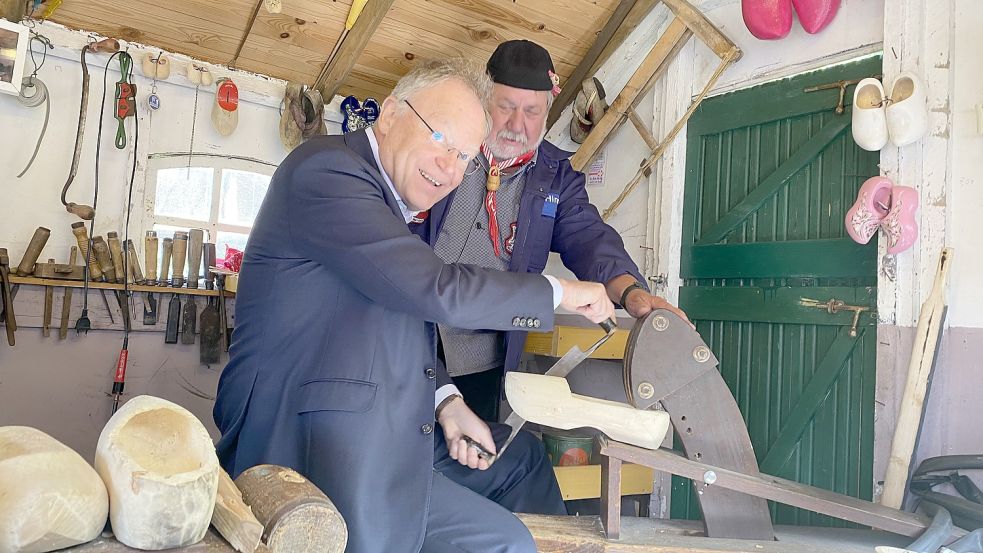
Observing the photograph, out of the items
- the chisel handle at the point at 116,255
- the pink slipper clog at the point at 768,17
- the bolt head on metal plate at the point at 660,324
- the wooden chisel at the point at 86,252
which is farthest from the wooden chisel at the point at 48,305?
the pink slipper clog at the point at 768,17

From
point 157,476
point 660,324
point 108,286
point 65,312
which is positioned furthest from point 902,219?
point 65,312

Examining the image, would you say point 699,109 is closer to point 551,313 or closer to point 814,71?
point 814,71

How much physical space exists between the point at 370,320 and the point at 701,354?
847 millimetres

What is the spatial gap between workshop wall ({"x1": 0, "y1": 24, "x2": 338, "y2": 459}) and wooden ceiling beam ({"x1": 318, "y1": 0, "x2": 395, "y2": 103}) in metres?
0.47

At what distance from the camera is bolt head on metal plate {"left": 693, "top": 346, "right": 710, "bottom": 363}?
1.78 meters

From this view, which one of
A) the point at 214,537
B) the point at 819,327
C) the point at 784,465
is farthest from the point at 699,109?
the point at 214,537

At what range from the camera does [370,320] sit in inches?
62.9

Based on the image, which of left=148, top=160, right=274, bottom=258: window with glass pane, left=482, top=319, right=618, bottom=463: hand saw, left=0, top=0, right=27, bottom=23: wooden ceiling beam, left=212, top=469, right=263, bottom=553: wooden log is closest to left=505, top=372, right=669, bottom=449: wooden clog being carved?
left=482, top=319, right=618, bottom=463: hand saw

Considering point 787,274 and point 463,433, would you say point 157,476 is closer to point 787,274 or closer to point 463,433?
point 463,433

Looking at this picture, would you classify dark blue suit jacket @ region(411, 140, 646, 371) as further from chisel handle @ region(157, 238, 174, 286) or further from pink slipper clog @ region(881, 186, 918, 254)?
chisel handle @ region(157, 238, 174, 286)

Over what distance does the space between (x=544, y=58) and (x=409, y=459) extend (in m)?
1.71

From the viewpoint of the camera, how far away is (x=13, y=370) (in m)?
3.45

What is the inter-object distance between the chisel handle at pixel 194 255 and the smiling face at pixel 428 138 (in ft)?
8.02

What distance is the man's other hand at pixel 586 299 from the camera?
167 cm
